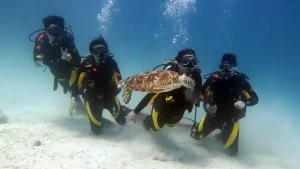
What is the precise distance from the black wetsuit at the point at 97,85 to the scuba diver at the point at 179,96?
1.49 metres

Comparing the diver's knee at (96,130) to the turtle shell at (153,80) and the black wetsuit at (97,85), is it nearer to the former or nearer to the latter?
the black wetsuit at (97,85)

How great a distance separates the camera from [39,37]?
8.14m

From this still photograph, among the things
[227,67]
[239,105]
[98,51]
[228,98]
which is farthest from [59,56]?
[239,105]

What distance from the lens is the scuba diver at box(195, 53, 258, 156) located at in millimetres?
6355

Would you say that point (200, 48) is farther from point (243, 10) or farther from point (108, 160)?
point (108, 160)

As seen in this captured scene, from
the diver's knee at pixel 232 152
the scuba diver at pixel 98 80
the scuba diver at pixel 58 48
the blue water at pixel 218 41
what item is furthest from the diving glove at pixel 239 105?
the blue water at pixel 218 41

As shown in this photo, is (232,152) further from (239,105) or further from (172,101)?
(172,101)

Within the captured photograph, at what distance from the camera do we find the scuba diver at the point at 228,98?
20.9 ft

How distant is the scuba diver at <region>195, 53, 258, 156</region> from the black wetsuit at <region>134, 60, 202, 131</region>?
0.84m

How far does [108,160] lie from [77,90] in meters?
3.07

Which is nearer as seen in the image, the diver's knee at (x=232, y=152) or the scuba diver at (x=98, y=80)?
the scuba diver at (x=98, y=80)

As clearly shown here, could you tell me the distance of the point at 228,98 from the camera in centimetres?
652

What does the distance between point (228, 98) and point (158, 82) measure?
285 centimetres

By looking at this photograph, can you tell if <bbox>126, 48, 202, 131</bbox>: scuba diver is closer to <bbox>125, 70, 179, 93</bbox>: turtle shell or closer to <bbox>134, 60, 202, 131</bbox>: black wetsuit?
<bbox>134, 60, 202, 131</bbox>: black wetsuit
